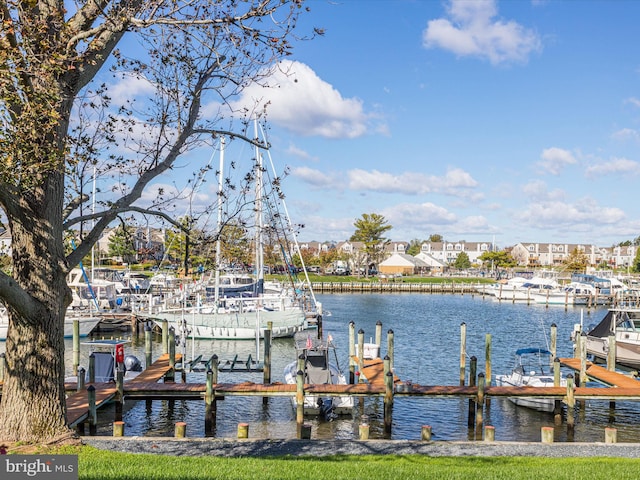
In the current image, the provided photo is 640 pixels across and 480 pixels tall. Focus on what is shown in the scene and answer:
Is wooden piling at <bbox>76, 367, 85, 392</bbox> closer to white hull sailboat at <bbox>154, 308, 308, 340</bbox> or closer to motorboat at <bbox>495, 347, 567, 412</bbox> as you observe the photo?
motorboat at <bbox>495, 347, 567, 412</bbox>

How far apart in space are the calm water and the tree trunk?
6.84m

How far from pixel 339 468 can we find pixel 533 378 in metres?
14.5

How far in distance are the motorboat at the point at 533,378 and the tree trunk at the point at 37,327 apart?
15.6 m

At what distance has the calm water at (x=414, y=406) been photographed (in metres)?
20.1

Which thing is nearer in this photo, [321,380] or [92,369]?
[92,369]

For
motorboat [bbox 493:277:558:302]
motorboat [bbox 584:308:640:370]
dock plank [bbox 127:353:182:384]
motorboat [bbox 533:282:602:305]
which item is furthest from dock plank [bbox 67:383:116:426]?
motorboat [bbox 493:277:558:302]

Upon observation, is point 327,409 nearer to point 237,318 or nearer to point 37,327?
point 37,327

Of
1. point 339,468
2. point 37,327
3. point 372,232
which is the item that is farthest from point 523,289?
point 37,327

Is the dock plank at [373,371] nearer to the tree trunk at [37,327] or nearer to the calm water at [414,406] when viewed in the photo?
the calm water at [414,406]

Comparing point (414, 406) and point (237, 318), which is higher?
point (237, 318)

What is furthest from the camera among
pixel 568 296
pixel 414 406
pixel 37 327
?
pixel 568 296

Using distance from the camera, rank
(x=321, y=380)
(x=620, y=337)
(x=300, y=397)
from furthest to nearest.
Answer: (x=620, y=337) < (x=321, y=380) < (x=300, y=397)

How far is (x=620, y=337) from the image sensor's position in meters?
31.6

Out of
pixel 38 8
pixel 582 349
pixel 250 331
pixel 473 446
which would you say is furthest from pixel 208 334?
pixel 38 8
